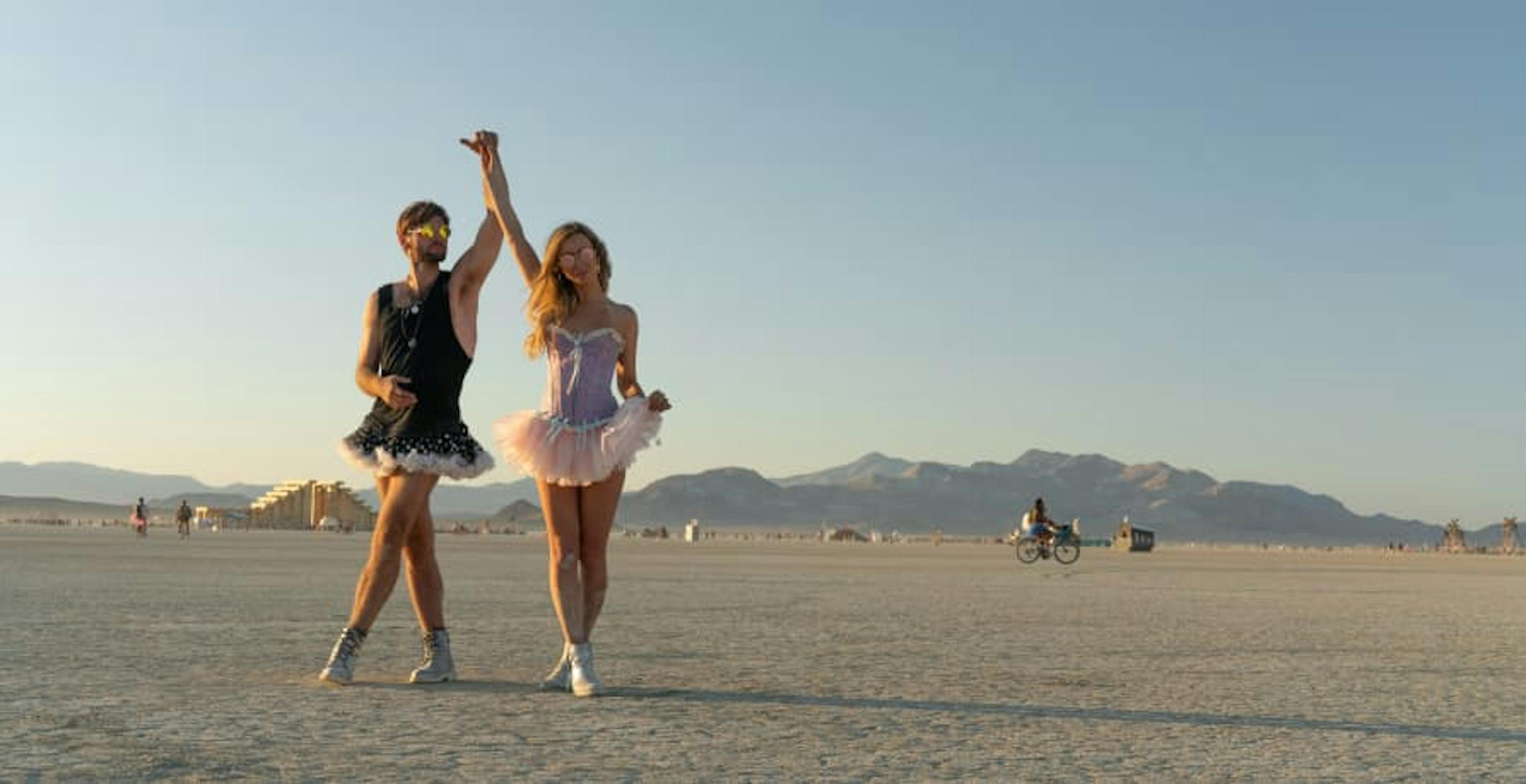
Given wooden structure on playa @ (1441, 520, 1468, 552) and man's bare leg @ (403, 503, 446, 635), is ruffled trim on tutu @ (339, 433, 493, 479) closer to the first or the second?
man's bare leg @ (403, 503, 446, 635)

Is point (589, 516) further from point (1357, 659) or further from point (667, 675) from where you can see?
point (1357, 659)

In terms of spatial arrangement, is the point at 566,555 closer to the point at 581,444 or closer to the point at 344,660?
the point at 581,444

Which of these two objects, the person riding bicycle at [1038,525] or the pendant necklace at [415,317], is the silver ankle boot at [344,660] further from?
the person riding bicycle at [1038,525]

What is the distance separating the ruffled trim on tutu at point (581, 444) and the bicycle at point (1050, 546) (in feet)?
91.2

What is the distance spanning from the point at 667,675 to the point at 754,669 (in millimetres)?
567

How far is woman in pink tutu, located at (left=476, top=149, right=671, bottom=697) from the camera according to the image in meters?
6.97

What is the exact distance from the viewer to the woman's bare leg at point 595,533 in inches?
279

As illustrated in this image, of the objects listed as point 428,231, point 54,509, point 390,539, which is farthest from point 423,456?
point 54,509

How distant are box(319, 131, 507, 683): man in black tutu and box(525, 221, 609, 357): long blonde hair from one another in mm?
267

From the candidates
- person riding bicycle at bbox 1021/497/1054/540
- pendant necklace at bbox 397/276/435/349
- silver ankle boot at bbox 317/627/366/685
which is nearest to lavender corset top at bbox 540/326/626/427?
pendant necklace at bbox 397/276/435/349

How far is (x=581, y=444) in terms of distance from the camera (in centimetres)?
703

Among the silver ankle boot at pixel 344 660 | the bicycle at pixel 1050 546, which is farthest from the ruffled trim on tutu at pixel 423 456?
the bicycle at pixel 1050 546

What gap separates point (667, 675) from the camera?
771 cm

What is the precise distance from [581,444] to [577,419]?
0.16 m
